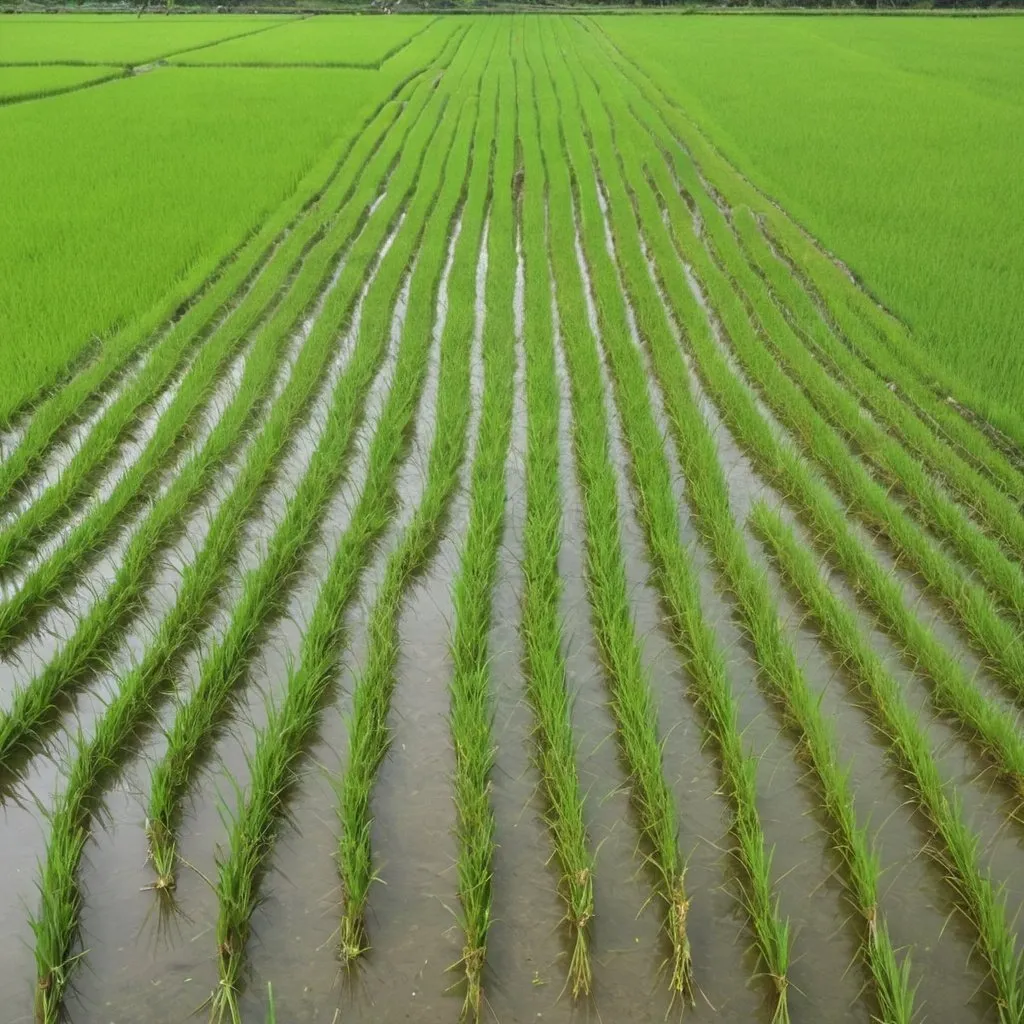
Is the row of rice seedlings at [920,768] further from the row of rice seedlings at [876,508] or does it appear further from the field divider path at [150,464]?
the field divider path at [150,464]

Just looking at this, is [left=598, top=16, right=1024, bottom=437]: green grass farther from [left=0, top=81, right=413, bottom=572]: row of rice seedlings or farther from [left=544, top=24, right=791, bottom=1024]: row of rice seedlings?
[left=0, top=81, right=413, bottom=572]: row of rice seedlings

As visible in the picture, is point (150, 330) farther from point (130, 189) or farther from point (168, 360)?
point (130, 189)

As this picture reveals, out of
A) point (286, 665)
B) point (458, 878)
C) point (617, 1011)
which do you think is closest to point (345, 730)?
point (286, 665)

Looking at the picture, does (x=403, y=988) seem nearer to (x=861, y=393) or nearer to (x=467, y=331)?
(x=861, y=393)

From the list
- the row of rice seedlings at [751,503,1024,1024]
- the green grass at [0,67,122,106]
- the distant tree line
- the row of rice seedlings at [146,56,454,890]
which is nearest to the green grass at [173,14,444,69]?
the green grass at [0,67,122,106]

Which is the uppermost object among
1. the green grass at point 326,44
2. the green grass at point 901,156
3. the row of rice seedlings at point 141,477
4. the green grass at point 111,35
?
the green grass at point 111,35

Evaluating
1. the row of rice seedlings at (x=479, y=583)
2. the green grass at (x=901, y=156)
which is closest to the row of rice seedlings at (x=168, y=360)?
the row of rice seedlings at (x=479, y=583)

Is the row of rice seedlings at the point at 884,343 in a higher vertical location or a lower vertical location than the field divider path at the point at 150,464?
lower
